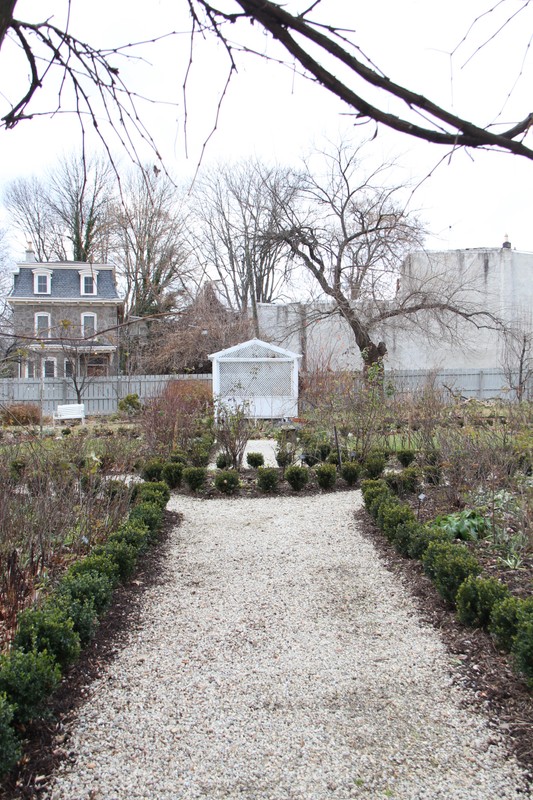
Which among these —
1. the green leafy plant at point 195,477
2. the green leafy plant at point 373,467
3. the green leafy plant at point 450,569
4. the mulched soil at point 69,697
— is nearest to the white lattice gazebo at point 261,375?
the green leafy plant at point 373,467

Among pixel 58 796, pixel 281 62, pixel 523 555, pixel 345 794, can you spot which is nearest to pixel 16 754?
pixel 58 796

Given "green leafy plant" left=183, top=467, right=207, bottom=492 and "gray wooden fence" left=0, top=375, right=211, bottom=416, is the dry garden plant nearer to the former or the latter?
"green leafy plant" left=183, top=467, right=207, bottom=492

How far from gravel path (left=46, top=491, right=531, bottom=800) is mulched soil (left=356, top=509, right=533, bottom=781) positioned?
7 cm

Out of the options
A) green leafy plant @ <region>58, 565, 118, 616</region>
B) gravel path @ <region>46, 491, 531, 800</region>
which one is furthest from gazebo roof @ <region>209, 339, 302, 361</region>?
green leafy plant @ <region>58, 565, 118, 616</region>

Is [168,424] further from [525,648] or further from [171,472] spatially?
[525,648]

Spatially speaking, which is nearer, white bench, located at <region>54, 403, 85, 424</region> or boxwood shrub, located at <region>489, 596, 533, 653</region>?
boxwood shrub, located at <region>489, 596, 533, 653</region>

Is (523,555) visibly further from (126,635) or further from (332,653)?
(126,635)

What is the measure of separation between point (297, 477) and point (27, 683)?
5303mm

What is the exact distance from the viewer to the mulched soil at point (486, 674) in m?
2.40

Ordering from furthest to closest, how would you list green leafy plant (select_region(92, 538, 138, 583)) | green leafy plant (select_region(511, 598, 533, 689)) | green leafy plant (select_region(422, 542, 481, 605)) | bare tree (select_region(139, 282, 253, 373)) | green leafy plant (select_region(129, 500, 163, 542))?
bare tree (select_region(139, 282, 253, 373)), green leafy plant (select_region(129, 500, 163, 542)), green leafy plant (select_region(92, 538, 138, 583)), green leafy plant (select_region(422, 542, 481, 605)), green leafy plant (select_region(511, 598, 533, 689))

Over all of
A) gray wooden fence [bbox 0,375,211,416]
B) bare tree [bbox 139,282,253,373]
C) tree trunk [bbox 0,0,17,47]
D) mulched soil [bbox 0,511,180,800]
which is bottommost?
mulched soil [bbox 0,511,180,800]

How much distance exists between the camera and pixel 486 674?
9.44 feet

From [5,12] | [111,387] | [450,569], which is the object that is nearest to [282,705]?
[450,569]

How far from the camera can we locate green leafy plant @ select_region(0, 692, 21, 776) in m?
2.00
